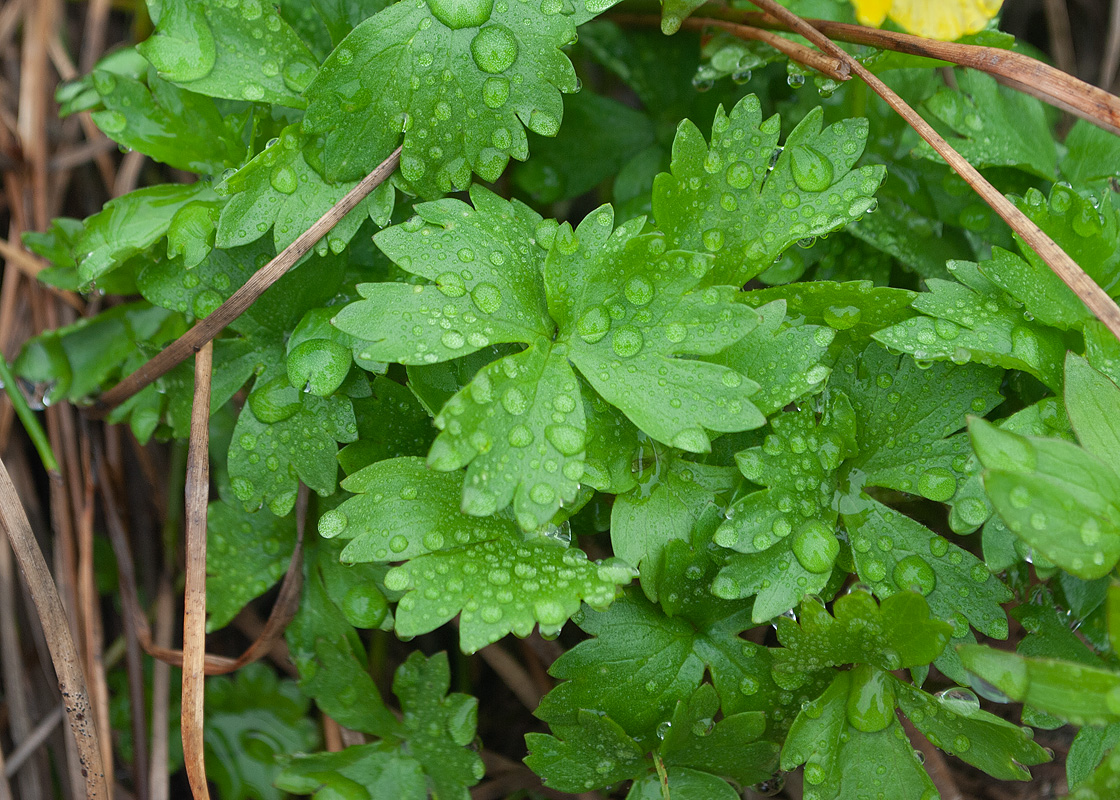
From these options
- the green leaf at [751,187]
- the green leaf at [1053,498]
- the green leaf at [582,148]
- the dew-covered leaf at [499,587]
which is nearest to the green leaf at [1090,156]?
the green leaf at [751,187]

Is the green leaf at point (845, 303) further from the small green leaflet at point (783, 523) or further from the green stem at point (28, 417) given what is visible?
the green stem at point (28, 417)

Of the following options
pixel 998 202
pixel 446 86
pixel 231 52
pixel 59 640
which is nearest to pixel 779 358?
pixel 998 202

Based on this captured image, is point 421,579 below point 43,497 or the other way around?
the other way around

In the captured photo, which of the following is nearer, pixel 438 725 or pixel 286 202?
pixel 286 202

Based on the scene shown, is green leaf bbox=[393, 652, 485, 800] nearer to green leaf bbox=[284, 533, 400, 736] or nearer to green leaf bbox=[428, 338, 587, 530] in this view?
green leaf bbox=[284, 533, 400, 736]

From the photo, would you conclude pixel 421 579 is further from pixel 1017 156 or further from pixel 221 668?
pixel 1017 156

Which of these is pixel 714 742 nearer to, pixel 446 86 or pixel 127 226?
pixel 446 86

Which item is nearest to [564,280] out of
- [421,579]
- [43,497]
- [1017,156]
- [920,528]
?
[421,579]

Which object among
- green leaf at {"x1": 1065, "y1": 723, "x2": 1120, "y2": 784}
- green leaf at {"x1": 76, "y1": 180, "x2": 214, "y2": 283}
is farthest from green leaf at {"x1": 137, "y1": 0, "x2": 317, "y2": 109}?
green leaf at {"x1": 1065, "y1": 723, "x2": 1120, "y2": 784}
